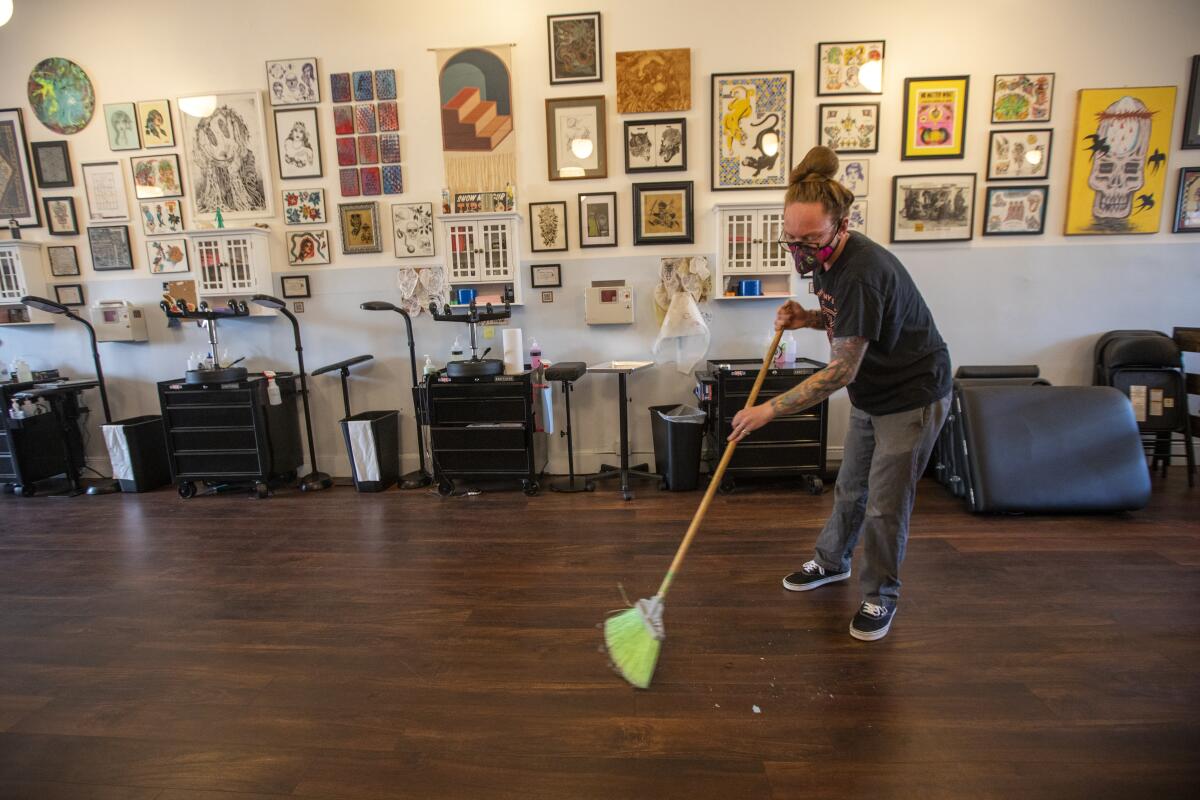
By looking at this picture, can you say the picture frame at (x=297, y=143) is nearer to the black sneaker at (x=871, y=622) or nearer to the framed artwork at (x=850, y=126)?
the framed artwork at (x=850, y=126)

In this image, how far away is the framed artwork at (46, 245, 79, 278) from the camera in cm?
395

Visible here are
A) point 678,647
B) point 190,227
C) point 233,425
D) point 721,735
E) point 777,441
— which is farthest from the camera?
point 190,227

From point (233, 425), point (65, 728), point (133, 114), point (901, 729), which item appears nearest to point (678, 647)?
point (901, 729)

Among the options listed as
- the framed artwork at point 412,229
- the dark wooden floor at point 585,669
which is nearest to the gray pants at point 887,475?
the dark wooden floor at point 585,669

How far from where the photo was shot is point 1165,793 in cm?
124

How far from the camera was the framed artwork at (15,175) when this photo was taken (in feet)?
12.6

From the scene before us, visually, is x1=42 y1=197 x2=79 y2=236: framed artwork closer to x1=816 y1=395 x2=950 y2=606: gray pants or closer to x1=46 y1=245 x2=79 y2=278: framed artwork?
x1=46 y1=245 x2=79 y2=278: framed artwork

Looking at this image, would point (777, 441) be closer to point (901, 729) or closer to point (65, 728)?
point (901, 729)

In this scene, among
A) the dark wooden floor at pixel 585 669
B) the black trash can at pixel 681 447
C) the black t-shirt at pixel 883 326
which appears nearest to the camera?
the dark wooden floor at pixel 585 669

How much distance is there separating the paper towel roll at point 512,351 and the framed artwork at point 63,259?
3299 mm

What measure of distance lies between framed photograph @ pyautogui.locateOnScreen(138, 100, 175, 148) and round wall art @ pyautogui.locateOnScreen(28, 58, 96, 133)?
371 mm

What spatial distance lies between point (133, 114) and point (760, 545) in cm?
497

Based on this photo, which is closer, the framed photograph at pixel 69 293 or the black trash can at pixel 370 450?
the black trash can at pixel 370 450

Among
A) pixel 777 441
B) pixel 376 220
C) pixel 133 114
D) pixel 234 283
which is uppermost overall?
pixel 133 114
